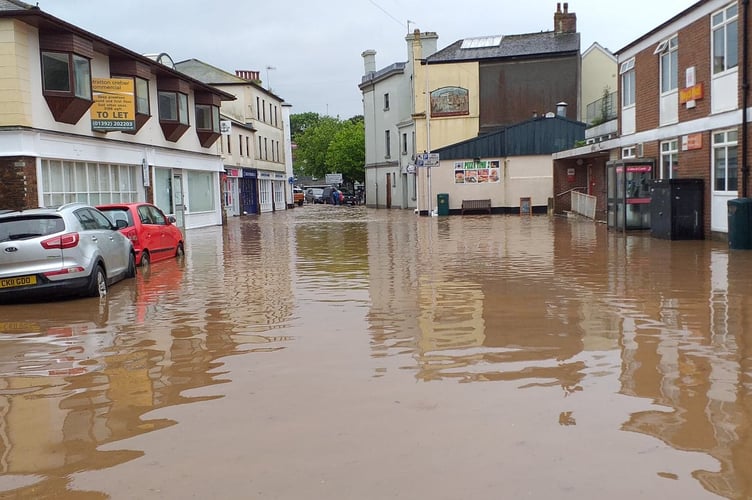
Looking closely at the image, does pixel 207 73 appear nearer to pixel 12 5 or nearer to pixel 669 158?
pixel 12 5

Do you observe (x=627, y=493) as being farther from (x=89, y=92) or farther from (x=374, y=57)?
(x=374, y=57)

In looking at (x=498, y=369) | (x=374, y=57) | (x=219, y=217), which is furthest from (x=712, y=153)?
(x=374, y=57)

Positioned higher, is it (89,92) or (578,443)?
(89,92)

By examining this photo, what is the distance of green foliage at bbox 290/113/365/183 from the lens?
78125 mm

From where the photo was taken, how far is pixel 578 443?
4.61 m

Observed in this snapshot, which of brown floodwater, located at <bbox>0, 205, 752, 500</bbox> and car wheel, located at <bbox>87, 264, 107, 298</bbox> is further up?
car wheel, located at <bbox>87, 264, 107, 298</bbox>

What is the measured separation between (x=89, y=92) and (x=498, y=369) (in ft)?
65.4

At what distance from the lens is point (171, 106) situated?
30.3 m

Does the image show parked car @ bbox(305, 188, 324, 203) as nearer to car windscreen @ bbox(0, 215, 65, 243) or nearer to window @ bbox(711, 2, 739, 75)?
window @ bbox(711, 2, 739, 75)

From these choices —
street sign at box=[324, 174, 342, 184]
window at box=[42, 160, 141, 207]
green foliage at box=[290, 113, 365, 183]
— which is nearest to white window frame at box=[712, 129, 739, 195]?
window at box=[42, 160, 141, 207]

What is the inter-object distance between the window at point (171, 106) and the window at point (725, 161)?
20.7 metres

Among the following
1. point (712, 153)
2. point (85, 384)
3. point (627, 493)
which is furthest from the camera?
point (712, 153)

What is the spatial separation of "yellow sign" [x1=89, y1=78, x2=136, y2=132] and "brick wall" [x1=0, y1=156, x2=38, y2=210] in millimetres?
4212

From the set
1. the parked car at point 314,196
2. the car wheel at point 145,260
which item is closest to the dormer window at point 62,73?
the car wheel at point 145,260
